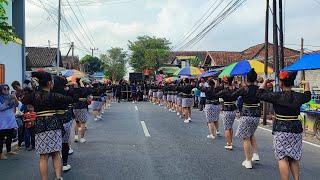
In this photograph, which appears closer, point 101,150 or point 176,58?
point 101,150

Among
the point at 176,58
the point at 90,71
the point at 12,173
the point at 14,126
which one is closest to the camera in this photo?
the point at 12,173

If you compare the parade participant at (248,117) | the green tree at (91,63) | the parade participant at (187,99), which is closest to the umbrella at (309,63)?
the parade participant at (187,99)

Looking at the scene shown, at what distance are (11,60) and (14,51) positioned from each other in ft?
1.99

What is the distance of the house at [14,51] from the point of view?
20.4 metres

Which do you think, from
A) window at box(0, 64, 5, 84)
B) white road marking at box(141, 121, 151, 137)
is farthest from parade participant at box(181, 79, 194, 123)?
window at box(0, 64, 5, 84)

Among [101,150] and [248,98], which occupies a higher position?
[248,98]

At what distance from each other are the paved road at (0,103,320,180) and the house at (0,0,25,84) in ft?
21.8

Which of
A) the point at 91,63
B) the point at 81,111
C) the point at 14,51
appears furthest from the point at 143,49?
the point at 81,111

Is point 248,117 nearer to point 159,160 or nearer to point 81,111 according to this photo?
point 159,160

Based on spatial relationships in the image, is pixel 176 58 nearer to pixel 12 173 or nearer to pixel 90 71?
pixel 90 71

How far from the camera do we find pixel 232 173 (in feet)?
30.7

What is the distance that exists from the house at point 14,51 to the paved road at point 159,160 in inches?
261

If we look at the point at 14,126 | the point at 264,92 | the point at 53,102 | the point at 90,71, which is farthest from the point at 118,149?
the point at 90,71

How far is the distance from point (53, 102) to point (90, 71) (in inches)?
3345
